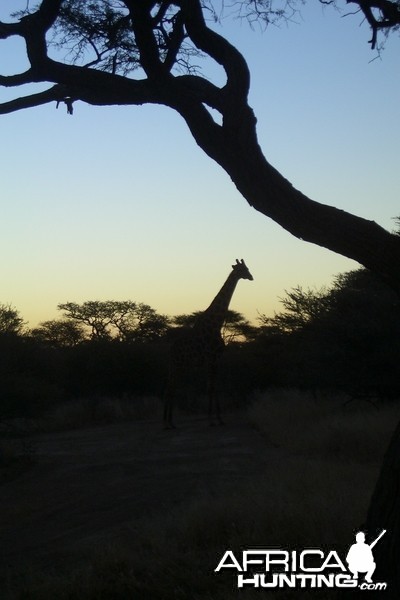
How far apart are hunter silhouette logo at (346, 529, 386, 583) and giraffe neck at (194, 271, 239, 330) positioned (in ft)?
54.6

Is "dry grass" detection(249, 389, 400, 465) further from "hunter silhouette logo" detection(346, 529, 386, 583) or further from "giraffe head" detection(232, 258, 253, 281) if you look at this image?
"hunter silhouette logo" detection(346, 529, 386, 583)

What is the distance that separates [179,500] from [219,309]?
1178 cm

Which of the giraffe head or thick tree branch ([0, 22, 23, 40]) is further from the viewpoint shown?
the giraffe head

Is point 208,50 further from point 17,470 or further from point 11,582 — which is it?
point 17,470

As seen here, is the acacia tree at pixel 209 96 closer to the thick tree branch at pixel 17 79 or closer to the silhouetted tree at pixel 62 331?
the thick tree branch at pixel 17 79

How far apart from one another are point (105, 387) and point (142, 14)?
2401 centimetres

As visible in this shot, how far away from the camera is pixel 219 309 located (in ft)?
75.0

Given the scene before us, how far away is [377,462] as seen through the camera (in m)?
13.3

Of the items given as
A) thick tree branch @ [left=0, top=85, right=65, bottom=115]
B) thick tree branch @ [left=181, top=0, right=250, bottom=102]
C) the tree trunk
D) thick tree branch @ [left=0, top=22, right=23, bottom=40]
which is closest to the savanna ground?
the tree trunk

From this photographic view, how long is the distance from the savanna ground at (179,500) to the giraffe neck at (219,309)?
2603 mm

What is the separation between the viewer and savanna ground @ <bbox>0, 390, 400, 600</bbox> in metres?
7.52

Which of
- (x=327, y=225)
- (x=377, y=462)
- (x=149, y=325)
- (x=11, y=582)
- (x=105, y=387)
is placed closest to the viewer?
(x=327, y=225)

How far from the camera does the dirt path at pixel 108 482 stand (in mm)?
10141

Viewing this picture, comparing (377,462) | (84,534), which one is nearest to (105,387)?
(377,462)
